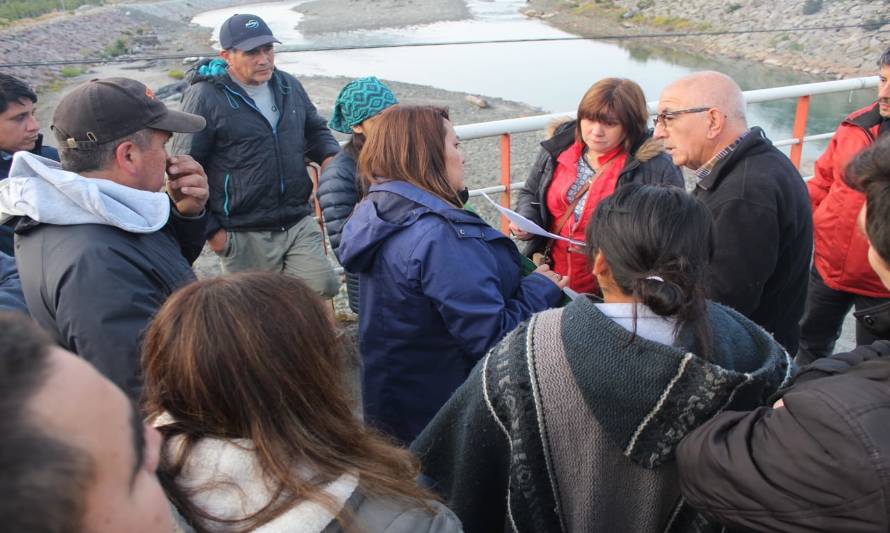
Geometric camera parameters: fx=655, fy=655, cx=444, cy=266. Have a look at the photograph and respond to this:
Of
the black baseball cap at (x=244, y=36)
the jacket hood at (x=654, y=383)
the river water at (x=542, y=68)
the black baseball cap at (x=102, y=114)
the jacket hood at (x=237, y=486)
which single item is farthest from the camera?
the river water at (x=542, y=68)

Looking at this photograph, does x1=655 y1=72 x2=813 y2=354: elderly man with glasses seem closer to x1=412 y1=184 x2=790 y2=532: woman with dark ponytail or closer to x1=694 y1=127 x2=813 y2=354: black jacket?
x1=694 y1=127 x2=813 y2=354: black jacket

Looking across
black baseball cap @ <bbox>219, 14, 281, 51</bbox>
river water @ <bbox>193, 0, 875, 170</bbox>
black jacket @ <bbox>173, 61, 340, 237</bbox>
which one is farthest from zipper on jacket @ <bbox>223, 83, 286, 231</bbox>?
river water @ <bbox>193, 0, 875, 170</bbox>

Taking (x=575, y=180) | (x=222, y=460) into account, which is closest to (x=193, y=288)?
(x=222, y=460)

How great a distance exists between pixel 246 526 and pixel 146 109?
150 cm

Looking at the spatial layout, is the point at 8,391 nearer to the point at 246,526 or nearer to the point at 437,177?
the point at 246,526

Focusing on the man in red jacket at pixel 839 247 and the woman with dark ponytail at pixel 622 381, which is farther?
the man in red jacket at pixel 839 247

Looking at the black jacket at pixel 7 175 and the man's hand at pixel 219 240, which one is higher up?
the black jacket at pixel 7 175

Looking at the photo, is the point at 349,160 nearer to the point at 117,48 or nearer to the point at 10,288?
the point at 10,288

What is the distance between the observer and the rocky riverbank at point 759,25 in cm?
2408

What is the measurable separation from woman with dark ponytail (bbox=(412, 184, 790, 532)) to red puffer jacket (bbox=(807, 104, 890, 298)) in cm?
167

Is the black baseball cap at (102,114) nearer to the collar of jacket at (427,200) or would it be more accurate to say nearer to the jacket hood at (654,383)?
the collar of jacket at (427,200)

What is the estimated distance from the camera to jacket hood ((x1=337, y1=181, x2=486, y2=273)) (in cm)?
204

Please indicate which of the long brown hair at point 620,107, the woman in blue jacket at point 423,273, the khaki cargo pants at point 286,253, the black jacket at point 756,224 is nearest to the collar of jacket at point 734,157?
the black jacket at point 756,224

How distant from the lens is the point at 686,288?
1487 millimetres
